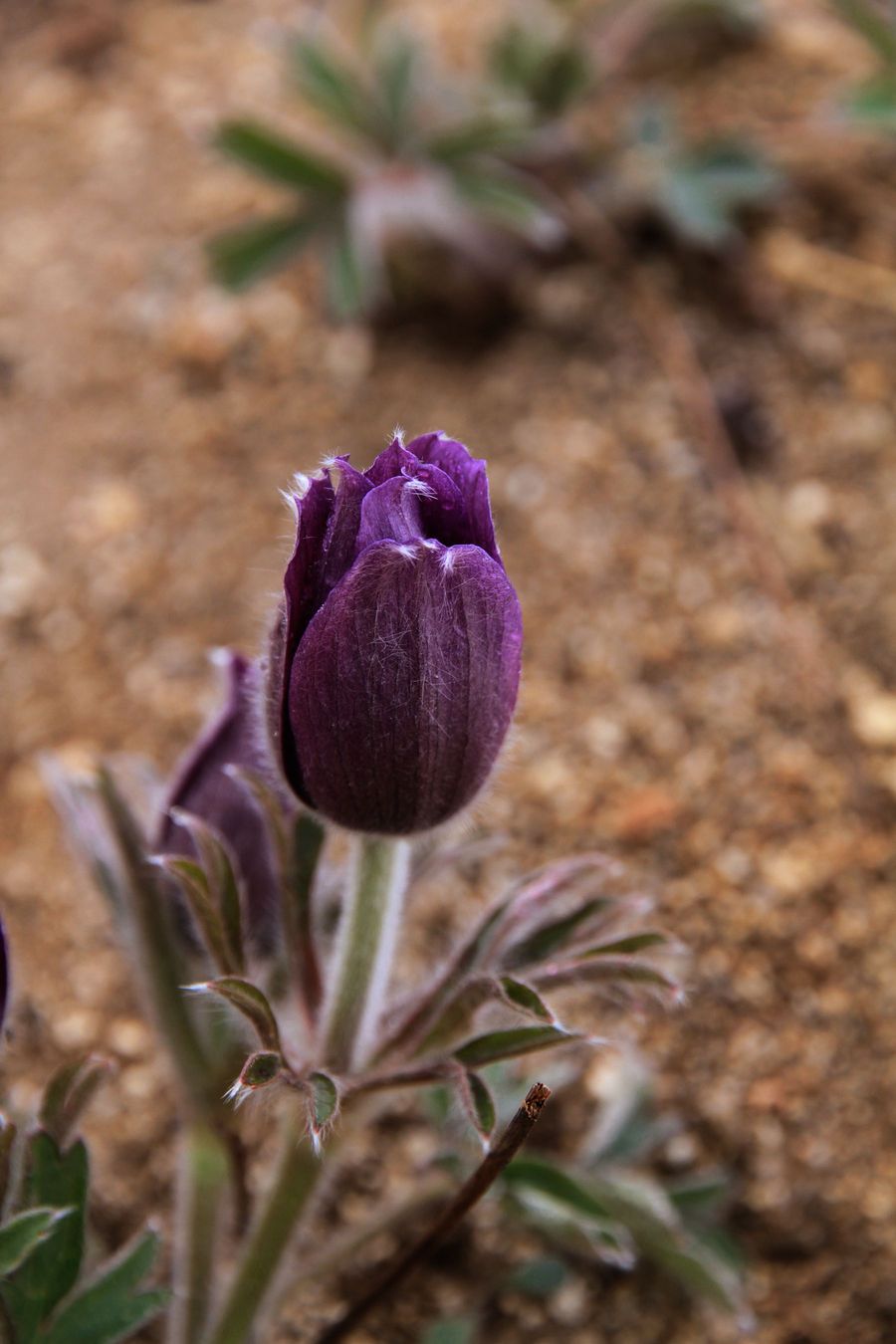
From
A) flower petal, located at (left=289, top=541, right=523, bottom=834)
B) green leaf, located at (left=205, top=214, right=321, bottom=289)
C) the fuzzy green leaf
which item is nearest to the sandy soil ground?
green leaf, located at (left=205, top=214, right=321, bottom=289)

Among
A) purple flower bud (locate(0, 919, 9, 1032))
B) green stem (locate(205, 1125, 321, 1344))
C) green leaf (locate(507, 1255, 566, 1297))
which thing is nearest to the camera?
purple flower bud (locate(0, 919, 9, 1032))

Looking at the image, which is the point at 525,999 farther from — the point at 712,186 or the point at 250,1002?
the point at 712,186

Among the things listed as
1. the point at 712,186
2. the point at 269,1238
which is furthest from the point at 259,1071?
the point at 712,186

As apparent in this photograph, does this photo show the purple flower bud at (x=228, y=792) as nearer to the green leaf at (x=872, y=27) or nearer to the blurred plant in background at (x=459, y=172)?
the blurred plant in background at (x=459, y=172)

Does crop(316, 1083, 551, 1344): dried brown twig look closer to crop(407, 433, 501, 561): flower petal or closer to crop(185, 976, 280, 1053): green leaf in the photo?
crop(185, 976, 280, 1053): green leaf

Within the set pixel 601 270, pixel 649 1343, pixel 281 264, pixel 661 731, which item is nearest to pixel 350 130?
pixel 281 264

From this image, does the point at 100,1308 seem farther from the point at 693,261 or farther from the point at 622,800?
the point at 693,261
